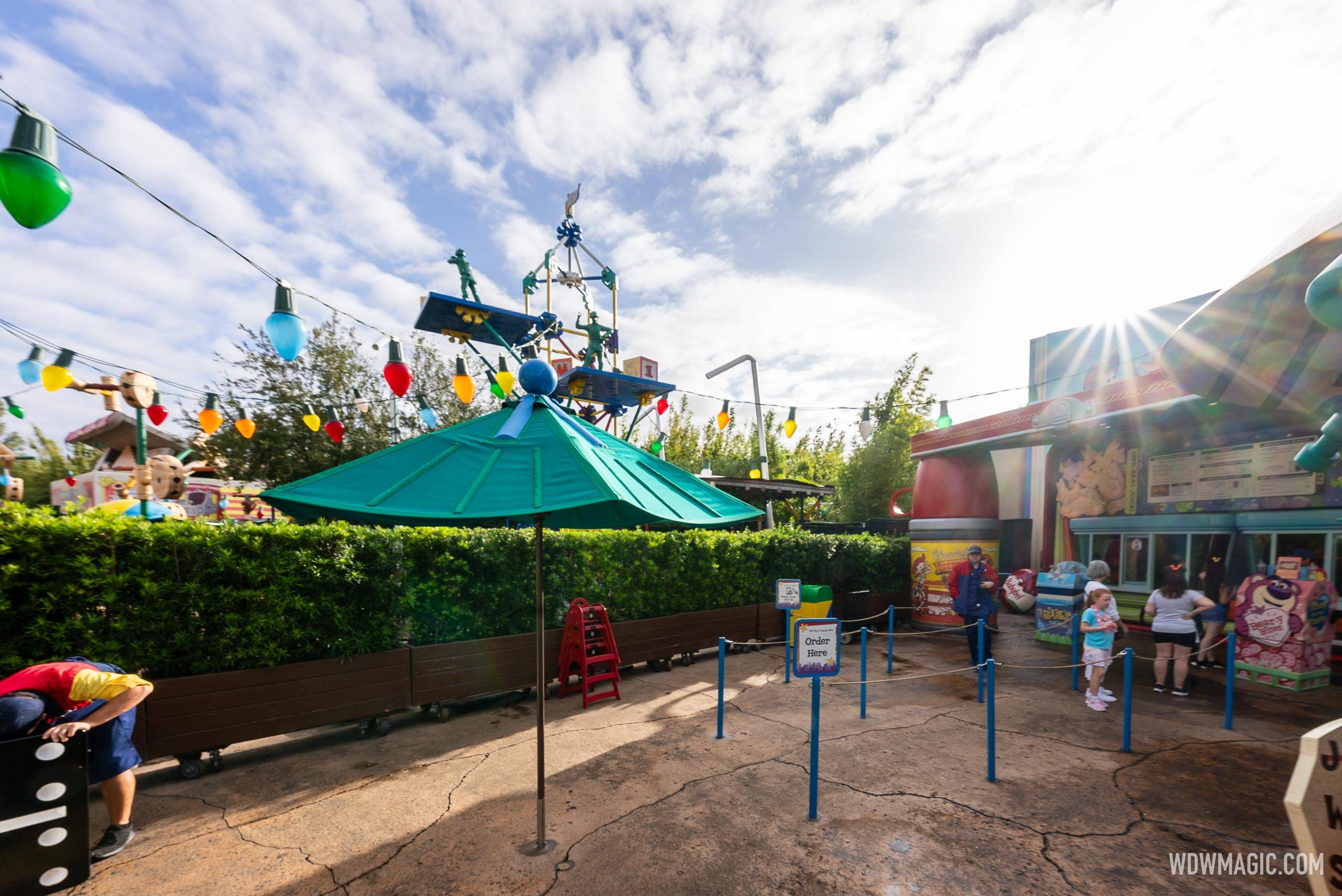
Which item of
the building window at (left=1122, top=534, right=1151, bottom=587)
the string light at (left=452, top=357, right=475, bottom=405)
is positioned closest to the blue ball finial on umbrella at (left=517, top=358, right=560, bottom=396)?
the string light at (left=452, top=357, right=475, bottom=405)

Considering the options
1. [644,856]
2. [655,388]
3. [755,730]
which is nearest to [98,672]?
[644,856]

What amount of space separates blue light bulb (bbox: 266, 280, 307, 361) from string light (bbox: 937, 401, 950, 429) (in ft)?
42.4

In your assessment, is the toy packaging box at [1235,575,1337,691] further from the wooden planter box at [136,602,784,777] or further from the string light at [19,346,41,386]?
the string light at [19,346,41,386]

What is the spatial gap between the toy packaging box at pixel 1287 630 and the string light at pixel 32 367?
19.9m

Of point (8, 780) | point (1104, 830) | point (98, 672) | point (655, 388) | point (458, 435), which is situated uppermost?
Answer: point (655, 388)

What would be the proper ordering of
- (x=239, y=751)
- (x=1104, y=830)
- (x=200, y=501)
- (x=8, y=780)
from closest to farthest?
(x=8, y=780) → (x=1104, y=830) → (x=239, y=751) → (x=200, y=501)

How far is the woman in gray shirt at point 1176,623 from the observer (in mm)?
7141

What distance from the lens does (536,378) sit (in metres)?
3.53

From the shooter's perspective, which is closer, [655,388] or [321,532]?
[321,532]

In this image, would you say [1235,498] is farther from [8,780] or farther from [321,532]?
→ [8,780]

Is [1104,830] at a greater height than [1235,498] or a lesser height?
lesser

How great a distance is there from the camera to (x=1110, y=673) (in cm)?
853

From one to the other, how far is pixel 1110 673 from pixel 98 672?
12029 mm

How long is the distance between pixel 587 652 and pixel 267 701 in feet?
11.5
